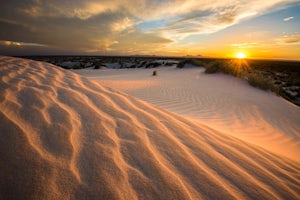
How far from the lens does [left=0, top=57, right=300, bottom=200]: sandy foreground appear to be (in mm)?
908

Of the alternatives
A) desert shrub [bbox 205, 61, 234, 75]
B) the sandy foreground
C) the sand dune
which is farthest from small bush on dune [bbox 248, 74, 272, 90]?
the sandy foreground

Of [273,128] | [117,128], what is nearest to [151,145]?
[117,128]

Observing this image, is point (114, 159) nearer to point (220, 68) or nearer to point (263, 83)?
point (263, 83)

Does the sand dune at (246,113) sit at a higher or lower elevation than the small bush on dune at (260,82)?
lower

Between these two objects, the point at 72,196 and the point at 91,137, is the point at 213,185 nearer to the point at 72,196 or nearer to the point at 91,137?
the point at 72,196

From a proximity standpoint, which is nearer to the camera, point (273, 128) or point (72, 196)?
point (72, 196)

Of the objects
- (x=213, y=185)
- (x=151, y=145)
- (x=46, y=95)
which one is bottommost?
(x=213, y=185)

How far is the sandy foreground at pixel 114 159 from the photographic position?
0.91 meters

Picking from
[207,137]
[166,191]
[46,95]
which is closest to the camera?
A: [166,191]

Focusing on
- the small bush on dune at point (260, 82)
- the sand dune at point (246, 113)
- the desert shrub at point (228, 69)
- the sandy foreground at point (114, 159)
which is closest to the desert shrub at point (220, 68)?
the desert shrub at point (228, 69)

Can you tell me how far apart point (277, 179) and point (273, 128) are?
3023 mm

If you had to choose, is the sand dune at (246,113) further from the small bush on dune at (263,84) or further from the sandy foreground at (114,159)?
the sandy foreground at (114,159)

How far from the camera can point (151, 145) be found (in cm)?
137

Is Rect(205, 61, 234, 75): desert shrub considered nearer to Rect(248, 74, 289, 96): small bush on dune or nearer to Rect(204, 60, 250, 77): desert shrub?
Rect(204, 60, 250, 77): desert shrub
